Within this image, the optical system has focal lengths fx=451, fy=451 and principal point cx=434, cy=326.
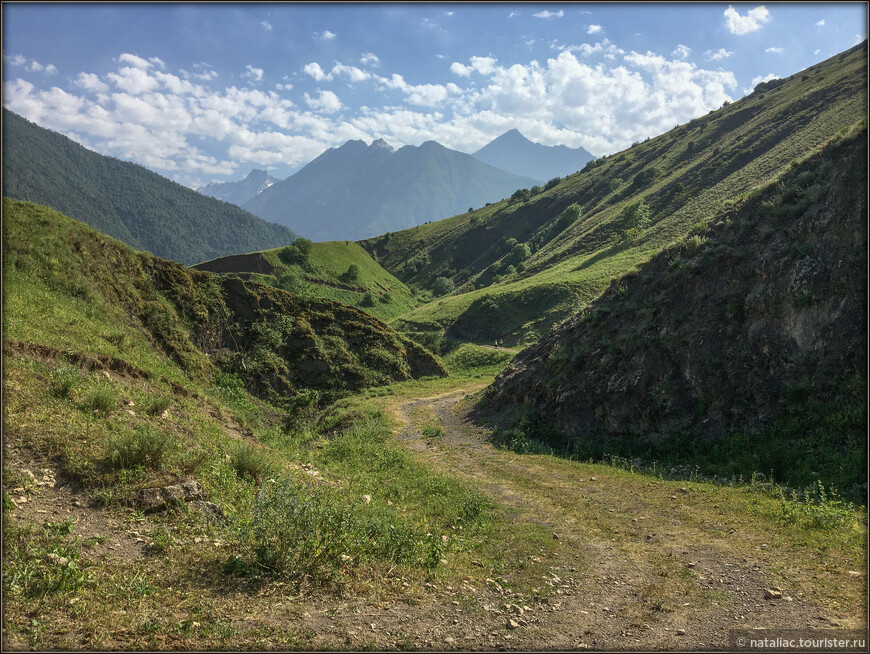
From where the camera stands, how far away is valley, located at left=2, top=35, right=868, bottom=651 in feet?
17.7

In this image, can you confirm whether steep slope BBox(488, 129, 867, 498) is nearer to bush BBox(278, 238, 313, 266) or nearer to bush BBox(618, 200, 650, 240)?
bush BBox(618, 200, 650, 240)

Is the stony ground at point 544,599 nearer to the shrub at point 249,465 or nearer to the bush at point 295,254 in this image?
the shrub at point 249,465

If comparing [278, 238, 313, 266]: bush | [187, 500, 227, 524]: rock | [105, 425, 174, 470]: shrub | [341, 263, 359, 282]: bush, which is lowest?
[187, 500, 227, 524]: rock

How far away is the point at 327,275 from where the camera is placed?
254ft

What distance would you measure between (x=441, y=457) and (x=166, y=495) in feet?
33.5

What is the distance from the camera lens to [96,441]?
7645 millimetres

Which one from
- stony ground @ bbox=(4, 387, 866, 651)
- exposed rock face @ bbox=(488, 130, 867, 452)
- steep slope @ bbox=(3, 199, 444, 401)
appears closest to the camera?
stony ground @ bbox=(4, 387, 866, 651)

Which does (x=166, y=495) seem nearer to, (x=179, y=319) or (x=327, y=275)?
(x=179, y=319)

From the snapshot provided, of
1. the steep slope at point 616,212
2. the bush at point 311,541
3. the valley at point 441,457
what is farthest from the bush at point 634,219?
the bush at point 311,541

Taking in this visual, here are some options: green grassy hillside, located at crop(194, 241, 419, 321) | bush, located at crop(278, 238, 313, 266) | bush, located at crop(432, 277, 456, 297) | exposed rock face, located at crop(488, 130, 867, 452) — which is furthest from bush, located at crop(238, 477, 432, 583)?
bush, located at crop(432, 277, 456, 297)

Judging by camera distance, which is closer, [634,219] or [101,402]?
[101,402]

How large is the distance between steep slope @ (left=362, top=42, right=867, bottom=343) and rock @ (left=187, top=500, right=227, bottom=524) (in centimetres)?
2485

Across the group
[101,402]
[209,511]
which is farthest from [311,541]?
[101,402]

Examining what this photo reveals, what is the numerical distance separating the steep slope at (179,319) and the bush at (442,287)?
67.1m
